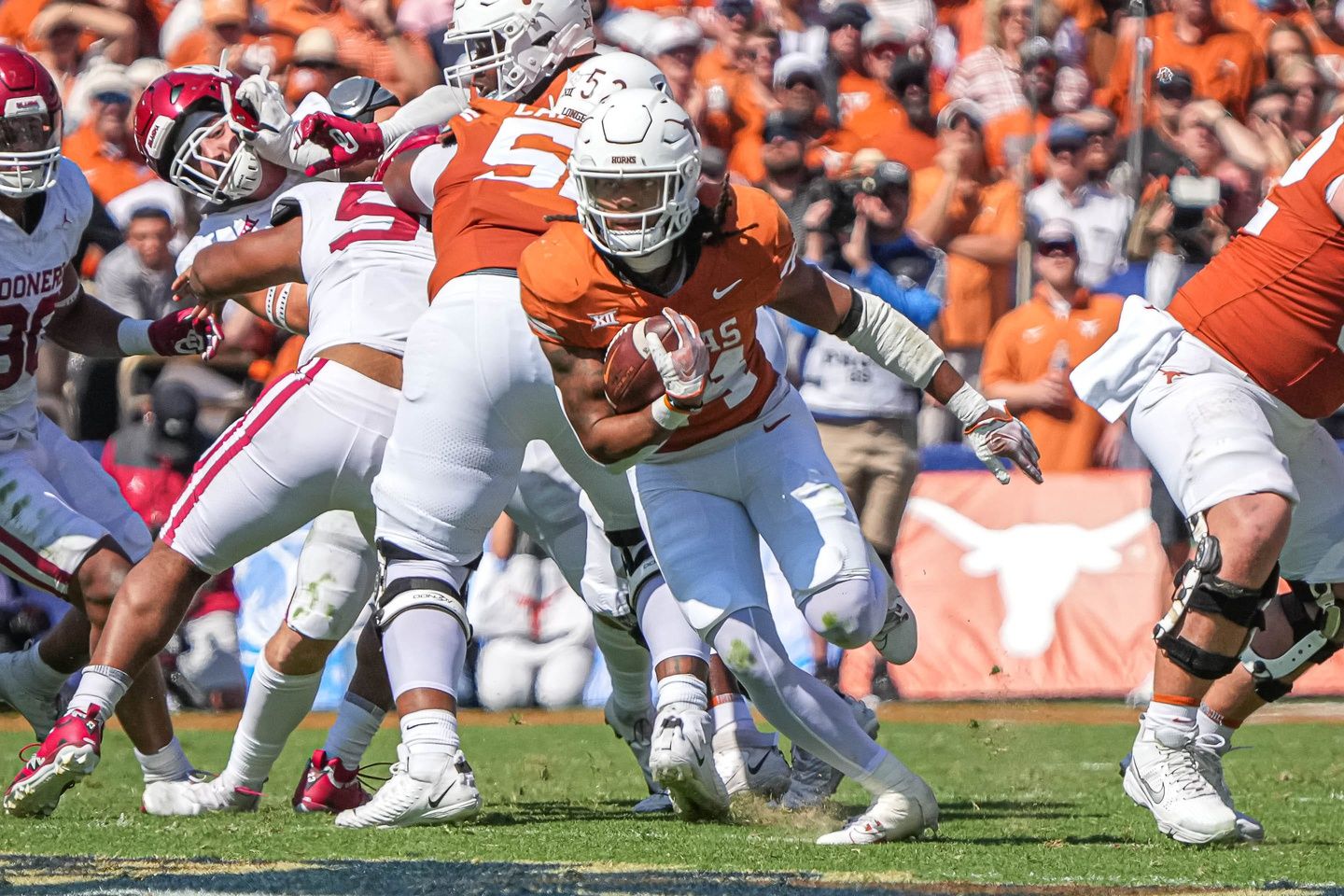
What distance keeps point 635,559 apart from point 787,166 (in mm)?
4620

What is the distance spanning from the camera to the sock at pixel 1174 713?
184 inches

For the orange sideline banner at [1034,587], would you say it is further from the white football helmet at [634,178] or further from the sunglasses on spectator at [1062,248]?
the white football helmet at [634,178]

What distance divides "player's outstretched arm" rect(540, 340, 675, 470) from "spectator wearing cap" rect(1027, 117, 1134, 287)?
555cm

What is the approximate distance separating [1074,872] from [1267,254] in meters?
1.68

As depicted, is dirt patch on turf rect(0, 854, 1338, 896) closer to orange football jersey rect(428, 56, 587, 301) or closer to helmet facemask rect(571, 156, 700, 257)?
helmet facemask rect(571, 156, 700, 257)

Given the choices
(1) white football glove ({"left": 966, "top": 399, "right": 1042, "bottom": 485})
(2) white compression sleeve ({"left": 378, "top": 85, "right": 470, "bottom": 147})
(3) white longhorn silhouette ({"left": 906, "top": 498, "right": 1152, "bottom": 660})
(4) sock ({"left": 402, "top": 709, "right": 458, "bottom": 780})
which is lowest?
(3) white longhorn silhouette ({"left": 906, "top": 498, "right": 1152, "bottom": 660})

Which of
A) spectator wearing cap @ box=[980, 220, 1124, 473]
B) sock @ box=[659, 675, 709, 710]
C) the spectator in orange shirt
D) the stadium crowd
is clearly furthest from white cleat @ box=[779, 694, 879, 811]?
the spectator in orange shirt

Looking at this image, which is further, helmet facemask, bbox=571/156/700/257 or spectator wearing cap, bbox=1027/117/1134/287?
spectator wearing cap, bbox=1027/117/1134/287

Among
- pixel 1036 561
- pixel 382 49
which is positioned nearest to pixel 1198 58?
pixel 1036 561

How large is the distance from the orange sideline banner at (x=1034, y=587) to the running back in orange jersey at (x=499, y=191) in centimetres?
441

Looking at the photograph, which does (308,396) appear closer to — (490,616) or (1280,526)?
(1280,526)

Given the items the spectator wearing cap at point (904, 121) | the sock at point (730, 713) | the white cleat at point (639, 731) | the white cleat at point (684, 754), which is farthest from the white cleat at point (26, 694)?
the spectator wearing cap at point (904, 121)

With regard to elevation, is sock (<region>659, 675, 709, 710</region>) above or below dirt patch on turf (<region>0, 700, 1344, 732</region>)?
above

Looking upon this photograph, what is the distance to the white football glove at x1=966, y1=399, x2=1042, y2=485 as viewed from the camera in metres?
4.88
